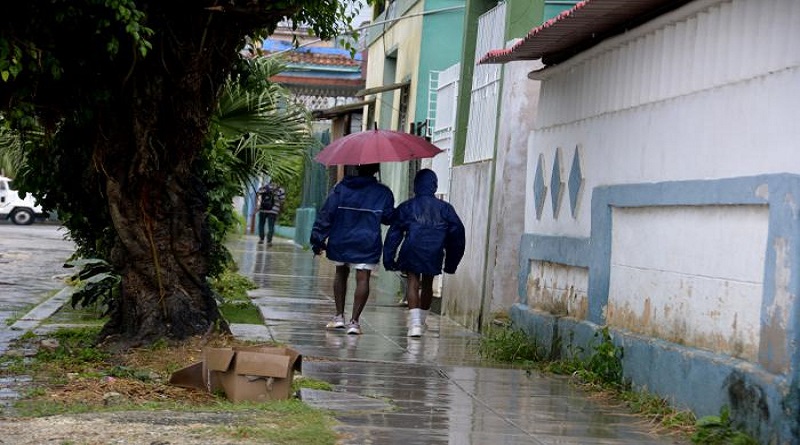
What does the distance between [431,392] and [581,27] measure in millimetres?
2889

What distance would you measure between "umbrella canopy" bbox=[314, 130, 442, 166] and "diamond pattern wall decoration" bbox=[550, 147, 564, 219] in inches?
66.1

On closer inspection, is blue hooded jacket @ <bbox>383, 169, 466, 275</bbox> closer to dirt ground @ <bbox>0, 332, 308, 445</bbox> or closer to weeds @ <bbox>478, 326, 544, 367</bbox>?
weeds @ <bbox>478, 326, 544, 367</bbox>

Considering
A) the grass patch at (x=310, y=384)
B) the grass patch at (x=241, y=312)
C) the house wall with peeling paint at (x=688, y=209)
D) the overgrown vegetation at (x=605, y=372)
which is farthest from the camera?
the grass patch at (x=241, y=312)

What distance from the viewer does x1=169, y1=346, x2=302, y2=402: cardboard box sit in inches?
302

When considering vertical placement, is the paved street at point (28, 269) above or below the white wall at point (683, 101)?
below

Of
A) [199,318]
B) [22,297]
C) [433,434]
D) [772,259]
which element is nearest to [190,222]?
[199,318]

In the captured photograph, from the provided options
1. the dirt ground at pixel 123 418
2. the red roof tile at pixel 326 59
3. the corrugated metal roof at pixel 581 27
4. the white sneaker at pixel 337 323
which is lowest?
the dirt ground at pixel 123 418

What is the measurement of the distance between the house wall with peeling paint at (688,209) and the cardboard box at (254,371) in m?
2.30

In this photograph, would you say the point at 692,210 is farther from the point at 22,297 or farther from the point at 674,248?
the point at 22,297

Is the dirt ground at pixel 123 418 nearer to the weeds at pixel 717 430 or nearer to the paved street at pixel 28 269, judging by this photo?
the weeds at pixel 717 430

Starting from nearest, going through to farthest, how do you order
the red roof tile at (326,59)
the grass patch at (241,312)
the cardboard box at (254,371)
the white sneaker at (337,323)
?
the cardboard box at (254,371)
the white sneaker at (337,323)
the grass patch at (241,312)
the red roof tile at (326,59)

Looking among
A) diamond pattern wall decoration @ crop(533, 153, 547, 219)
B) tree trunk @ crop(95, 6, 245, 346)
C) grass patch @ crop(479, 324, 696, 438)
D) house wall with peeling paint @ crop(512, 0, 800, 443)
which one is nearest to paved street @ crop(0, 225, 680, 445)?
grass patch @ crop(479, 324, 696, 438)

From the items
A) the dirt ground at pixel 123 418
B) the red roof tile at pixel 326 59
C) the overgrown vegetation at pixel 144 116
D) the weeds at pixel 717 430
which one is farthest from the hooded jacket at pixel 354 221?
the red roof tile at pixel 326 59

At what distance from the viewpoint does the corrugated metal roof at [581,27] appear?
28.2ft
